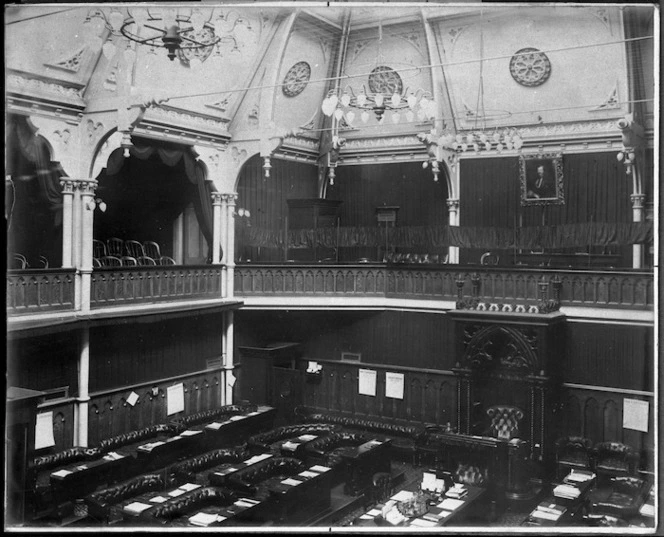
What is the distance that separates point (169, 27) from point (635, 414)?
34.4 ft

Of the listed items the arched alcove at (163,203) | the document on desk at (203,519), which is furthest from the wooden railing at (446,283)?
the document on desk at (203,519)

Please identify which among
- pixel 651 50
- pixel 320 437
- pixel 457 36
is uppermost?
pixel 457 36

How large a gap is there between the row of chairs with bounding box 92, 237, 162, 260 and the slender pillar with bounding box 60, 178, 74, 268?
2.05 meters

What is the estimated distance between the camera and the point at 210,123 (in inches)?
616

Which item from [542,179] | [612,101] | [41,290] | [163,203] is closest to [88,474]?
[41,290]

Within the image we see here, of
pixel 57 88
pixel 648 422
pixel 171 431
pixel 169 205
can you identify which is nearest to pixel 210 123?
pixel 169 205

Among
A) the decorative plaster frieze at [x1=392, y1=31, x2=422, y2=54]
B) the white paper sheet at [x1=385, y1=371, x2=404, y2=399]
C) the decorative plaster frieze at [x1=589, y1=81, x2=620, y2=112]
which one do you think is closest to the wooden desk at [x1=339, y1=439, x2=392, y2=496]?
the white paper sheet at [x1=385, y1=371, x2=404, y2=399]

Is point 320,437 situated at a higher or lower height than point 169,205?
lower

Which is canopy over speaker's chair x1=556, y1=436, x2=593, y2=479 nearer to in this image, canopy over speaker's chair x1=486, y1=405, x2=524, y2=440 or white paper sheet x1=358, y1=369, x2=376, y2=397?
canopy over speaker's chair x1=486, y1=405, x2=524, y2=440

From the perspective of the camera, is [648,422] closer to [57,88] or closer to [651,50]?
[651,50]

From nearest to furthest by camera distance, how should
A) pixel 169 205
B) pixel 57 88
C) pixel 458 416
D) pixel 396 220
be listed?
pixel 57 88, pixel 458 416, pixel 169 205, pixel 396 220

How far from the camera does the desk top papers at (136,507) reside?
9.60 metres

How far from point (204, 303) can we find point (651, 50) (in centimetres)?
1033

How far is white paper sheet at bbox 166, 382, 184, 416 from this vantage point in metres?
15.1
